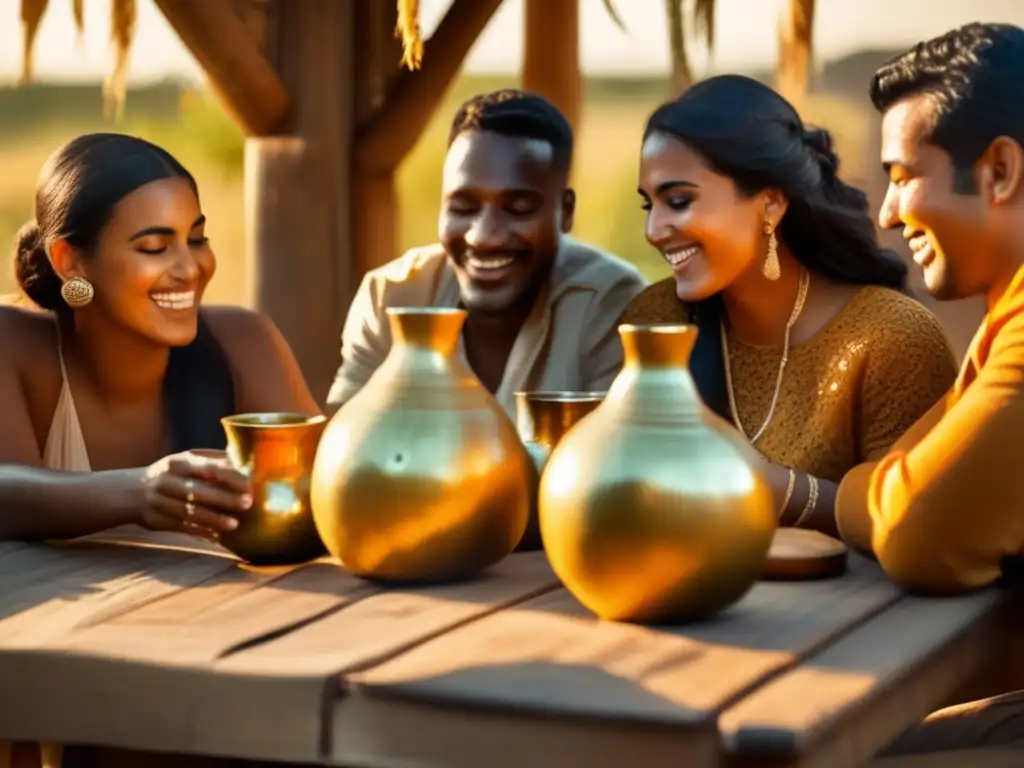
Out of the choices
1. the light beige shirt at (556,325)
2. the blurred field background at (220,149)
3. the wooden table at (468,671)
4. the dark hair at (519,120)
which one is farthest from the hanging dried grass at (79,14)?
the blurred field background at (220,149)

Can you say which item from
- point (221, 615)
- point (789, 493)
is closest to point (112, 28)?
point (789, 493)

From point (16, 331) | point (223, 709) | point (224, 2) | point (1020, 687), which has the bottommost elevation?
point (1020, 687)

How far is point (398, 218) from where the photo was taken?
168 inches

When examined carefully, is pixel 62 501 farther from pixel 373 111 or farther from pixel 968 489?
pixel 373 111

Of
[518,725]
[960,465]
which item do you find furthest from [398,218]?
[518,725]

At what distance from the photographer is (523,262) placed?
2.97 metres

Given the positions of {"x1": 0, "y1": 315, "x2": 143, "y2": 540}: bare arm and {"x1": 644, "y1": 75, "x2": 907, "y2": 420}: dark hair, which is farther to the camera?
{"x1": 644, "y1": 75, "x2": 907, "y2": 420}: dark hair

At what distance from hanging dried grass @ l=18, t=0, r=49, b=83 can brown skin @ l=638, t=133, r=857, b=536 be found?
1758 millimetres

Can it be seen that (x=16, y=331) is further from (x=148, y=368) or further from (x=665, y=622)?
(x=665, y=622)

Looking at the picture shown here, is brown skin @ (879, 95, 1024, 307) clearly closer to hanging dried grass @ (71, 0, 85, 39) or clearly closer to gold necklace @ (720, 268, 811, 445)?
gold necklace @ (720, 268, 811, 445)

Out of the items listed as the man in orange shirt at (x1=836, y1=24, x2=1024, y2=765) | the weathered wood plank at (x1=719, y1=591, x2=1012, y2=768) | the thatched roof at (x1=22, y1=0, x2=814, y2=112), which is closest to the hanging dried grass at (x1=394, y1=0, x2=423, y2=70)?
the thatched roof at (x1=22, y1=0, x2=814, y2=112)

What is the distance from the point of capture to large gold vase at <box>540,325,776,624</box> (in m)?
1.57

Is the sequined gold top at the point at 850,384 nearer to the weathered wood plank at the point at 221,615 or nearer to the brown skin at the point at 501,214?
the brown skin at the point at 501,214

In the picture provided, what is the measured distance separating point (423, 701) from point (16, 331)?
1459 mm
